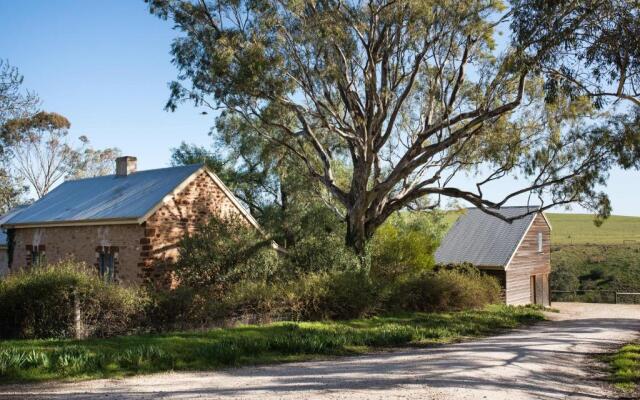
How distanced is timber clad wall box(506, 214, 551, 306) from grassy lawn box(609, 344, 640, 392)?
20.0 meters

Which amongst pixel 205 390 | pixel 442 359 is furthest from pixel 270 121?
pixel 205 390

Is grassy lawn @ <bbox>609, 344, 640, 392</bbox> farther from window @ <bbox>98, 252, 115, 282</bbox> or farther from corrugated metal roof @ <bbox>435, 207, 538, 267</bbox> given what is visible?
corrugated metal roof @ <bbox>435, 207, 538, 267</bbox>

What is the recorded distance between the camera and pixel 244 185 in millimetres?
37156

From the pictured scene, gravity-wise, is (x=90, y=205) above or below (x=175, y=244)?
above

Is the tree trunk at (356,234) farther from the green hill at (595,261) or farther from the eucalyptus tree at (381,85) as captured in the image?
the green hill at (595,261)

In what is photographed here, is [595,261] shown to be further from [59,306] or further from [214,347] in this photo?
[59,306]

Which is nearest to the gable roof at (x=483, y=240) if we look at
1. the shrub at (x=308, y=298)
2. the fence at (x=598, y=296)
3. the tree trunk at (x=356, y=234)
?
the fence at (x=598, y=296)

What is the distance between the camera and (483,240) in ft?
127

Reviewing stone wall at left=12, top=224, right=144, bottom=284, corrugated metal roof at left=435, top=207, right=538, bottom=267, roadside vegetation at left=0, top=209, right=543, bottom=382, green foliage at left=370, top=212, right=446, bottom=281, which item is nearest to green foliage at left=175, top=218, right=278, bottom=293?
roadside vegetation at left=0, top=209, right=543, bottom=382

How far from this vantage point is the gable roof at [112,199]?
22906mm

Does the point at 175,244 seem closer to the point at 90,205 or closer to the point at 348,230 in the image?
the point at 90,205

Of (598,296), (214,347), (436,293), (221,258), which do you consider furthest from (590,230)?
(214,347)

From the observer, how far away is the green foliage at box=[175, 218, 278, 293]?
20438mm

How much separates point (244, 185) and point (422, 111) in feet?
43.6
